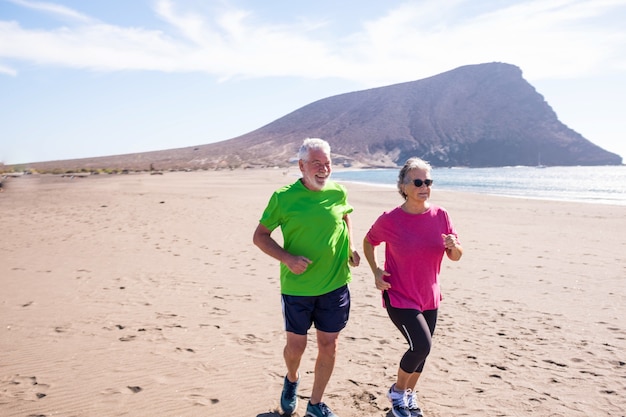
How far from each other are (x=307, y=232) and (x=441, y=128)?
532ft

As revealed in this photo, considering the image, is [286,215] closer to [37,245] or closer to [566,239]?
[37,245]

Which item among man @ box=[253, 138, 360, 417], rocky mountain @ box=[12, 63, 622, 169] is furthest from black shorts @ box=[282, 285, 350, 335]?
rocky mountain @ box=[12, 63, 622, 169]

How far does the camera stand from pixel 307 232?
9.64 ft

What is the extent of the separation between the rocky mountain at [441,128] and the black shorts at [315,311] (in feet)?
401

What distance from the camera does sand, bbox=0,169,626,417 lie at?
3.45 meters

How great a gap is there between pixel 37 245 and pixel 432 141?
5850 inches

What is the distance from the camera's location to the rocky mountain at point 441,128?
14100 centimetres

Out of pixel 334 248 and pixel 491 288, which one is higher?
pixel 334 248

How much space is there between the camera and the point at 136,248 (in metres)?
9.32

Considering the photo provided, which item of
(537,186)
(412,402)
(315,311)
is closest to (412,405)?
(412,402)

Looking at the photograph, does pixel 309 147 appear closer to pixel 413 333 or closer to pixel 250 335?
pixel 413 333

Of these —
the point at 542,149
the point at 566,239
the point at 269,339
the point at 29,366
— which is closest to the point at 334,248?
the point at 269,339

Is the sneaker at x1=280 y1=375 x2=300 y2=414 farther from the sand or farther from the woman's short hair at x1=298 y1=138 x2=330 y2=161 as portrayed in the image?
the woman's short hair at x1=298 y1=138 x2=330 y2=161

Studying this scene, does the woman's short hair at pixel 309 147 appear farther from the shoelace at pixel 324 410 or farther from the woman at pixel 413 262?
the shoelace at pixel 324 410
